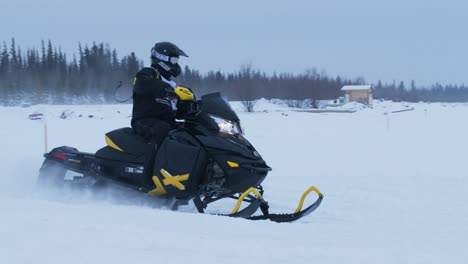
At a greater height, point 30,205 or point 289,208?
point 30,205

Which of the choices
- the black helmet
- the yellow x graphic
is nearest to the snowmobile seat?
the yellow x graphic

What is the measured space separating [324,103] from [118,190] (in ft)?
238

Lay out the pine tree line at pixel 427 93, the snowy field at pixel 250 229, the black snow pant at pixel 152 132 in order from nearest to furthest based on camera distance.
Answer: the snowy field at pixel 250 229 → the black snow pant at pixel 152 132 → the pine tree line at pixel 427 93

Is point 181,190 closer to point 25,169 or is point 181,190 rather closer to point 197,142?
point 197,142

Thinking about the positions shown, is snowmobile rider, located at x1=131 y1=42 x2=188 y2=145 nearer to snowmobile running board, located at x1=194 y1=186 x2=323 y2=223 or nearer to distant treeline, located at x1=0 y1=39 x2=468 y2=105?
snowmobile running board, located at x1=194 y1=186 x2=323 y2=223

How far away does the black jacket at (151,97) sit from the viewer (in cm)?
554

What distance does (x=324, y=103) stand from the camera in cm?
7675

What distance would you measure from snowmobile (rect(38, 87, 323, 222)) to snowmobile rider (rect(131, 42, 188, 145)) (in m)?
0.12

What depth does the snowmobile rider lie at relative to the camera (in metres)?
5.54

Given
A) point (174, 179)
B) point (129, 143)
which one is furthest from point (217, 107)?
point (129, 143)

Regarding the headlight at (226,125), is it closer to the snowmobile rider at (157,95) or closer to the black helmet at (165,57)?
the snowmobile rider at (157,95)

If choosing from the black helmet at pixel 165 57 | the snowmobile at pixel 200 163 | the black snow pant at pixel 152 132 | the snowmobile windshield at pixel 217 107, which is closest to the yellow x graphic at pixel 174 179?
the snowmobile at pixel 200 163

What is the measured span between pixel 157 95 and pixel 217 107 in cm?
71

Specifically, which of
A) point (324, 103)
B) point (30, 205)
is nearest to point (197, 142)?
point (30, 205)
